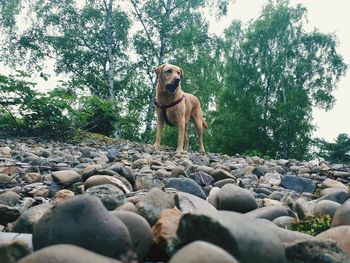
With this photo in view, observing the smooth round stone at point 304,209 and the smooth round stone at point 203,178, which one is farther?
the smooth round stone at point 203,178

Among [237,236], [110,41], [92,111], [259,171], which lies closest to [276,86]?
[110,41]

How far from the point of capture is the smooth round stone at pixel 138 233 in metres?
1.54

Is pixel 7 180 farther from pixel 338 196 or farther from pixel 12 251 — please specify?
pixel 338 196

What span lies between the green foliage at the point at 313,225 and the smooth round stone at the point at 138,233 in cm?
97

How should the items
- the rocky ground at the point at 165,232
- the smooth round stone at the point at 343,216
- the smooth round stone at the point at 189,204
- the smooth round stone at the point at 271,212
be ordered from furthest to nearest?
the smooth round stone at the point at 271,212, the smooth round stone at the point at 189,204, the smooth round stone at the point at 343,216, the rocky ground at the point at 165,232

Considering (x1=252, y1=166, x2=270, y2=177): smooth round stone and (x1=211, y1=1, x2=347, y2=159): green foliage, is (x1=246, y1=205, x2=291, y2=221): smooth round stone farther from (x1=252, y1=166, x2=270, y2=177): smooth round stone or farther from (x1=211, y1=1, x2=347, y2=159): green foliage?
(x1=211, y1=1, x2=347, y2=159): green foliage

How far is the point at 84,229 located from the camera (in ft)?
4.51

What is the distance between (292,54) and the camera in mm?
29859

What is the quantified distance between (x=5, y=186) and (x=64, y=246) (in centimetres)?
218

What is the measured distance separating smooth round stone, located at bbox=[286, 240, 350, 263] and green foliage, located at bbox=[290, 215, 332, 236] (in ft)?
2.43

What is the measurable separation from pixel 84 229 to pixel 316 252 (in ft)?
2.57

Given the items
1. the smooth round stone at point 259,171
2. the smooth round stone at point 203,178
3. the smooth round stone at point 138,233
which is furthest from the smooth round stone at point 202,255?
the smooth round stone at point 259,171

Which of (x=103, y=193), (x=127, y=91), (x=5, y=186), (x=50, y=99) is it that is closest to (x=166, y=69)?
(x=50, y=99)

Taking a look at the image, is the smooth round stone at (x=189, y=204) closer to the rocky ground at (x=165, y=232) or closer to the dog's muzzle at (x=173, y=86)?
the rocky ground at (x=165, y=232)
